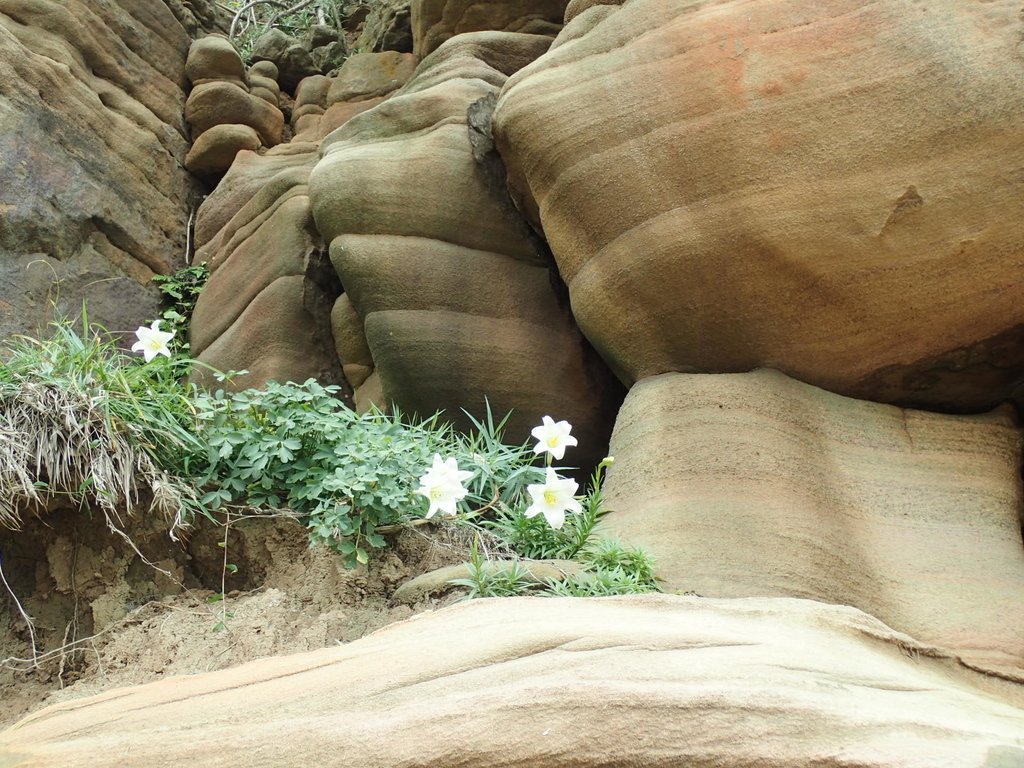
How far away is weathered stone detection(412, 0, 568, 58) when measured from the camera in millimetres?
6180

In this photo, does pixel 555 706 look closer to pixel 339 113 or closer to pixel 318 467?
pixel 318 467

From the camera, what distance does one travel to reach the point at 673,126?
3.80 metres

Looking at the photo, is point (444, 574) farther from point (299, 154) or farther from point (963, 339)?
point (299, 154)

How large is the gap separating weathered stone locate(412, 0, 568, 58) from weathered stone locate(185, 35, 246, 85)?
164 cm

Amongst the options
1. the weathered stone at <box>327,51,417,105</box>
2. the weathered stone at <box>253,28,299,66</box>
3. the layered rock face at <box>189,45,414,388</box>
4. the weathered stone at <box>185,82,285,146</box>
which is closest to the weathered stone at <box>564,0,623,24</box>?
the layered rock face at <box>189,45,414,388</box>

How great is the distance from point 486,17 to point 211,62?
86.5 inches

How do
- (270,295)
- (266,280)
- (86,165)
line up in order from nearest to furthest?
(270,295)
(266,280)
(86,165)

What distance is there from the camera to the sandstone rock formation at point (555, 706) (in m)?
1.68

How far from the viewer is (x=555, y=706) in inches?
68.6

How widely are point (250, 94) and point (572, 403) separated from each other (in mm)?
4155

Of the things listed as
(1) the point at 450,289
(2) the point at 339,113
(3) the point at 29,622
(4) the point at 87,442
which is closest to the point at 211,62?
(2) the point at 339,113

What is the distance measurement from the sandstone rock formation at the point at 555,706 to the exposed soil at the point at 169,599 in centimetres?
68

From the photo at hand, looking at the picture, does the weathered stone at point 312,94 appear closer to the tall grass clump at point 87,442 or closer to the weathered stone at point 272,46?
the weathered stone at point 272,46

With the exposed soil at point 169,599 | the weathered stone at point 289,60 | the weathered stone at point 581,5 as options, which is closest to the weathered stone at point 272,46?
the weathered stone at point 289,60
